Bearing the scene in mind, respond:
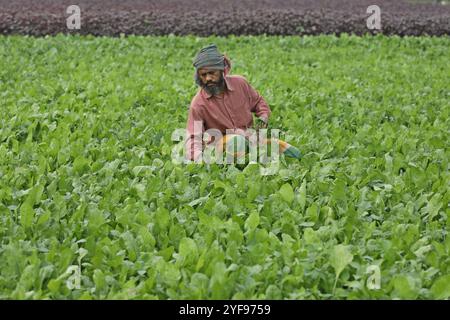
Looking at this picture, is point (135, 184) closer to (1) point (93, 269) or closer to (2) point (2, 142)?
(1) point (93, 269)

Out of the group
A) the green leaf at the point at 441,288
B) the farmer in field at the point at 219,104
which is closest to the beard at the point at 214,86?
the farmer in field at the point at 219,104

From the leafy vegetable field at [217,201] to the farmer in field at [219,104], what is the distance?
0.85 ft

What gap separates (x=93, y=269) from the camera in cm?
311

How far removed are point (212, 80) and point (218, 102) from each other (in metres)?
0.21

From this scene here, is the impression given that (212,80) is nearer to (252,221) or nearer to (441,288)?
(252,221)

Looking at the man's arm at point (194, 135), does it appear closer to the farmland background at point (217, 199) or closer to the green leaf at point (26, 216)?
the farmland background at point (217, 199)

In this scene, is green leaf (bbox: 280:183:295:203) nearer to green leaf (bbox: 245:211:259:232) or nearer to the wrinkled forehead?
green leaf (bbox: 245:211:259:232)

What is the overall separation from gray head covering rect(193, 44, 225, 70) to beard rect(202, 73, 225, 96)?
14cm

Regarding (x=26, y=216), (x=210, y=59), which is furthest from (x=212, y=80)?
(x=26, y=216)

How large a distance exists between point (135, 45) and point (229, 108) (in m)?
6.74

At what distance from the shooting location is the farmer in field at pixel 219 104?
4875 millimetres

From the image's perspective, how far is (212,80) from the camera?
16.4 feet

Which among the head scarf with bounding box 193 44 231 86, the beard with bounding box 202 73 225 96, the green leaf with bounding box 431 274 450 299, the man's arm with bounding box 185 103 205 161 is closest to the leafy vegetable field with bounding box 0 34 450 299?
the green leaf with bounding box 431 274 450 299

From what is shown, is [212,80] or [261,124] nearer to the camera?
[212,80]
